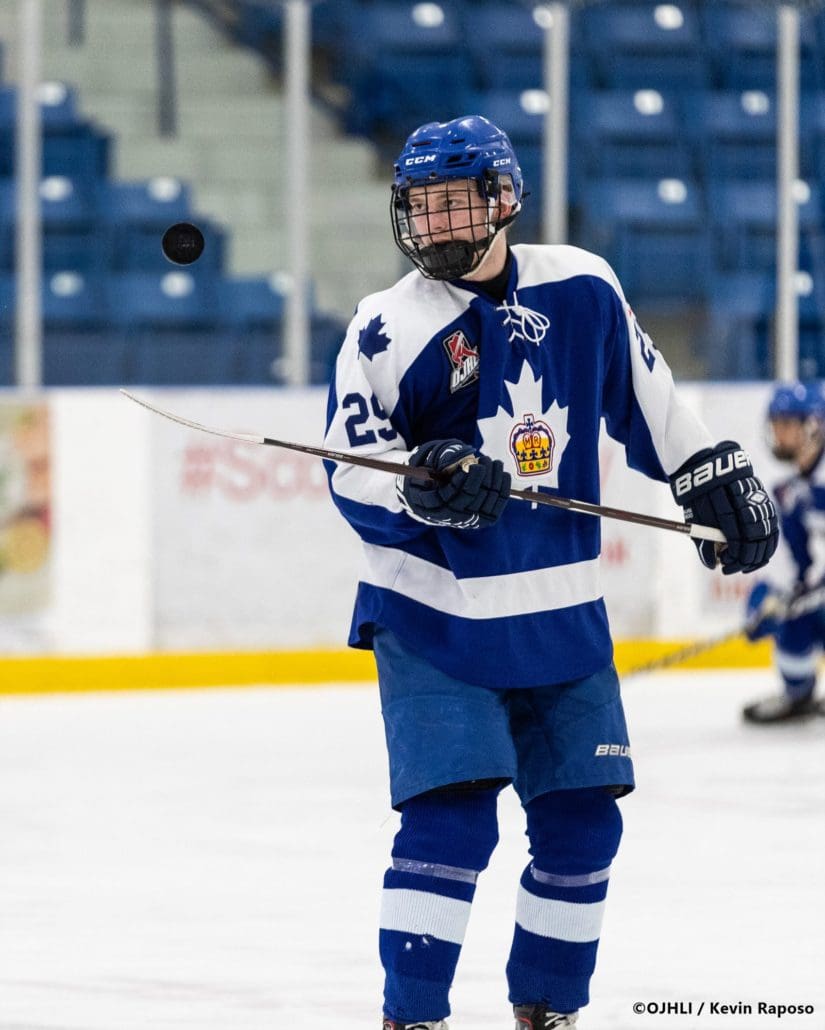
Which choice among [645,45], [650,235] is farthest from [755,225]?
[645,45]

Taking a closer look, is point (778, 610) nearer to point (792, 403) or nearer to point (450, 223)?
point (792, 403)

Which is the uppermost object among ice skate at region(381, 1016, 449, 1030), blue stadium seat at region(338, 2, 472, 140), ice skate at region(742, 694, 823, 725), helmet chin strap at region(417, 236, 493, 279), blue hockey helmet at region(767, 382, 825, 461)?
blue stadium seat at region(338, 2, 472, 140)

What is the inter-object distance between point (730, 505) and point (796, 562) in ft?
12.0

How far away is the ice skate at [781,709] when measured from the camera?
229 inches

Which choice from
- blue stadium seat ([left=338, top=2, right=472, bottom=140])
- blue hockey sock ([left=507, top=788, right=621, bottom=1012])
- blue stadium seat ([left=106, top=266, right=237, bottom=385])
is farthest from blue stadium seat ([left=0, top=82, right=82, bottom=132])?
blue hockey sock ([left=507, top=788, right=621, bottom=1012])

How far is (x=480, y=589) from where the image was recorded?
2.31 m

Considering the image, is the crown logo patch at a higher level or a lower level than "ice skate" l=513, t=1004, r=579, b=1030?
higher

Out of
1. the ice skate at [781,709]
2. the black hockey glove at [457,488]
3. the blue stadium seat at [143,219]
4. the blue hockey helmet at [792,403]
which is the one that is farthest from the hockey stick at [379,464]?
the blue stadium seat at [143,219]

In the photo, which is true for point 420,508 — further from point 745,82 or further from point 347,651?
point 745,82

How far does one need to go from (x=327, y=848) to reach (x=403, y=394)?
5.84ft

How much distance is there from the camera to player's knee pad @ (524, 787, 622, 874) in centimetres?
237

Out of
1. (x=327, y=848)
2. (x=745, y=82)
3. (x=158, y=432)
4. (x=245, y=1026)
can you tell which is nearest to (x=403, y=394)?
(x=245, y=1026)

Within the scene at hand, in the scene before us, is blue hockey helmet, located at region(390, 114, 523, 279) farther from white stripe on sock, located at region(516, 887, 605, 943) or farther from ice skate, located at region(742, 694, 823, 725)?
ice skate, located at region(742, 694, 823, 725)

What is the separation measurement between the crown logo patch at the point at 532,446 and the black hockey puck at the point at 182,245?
374 millimetres
